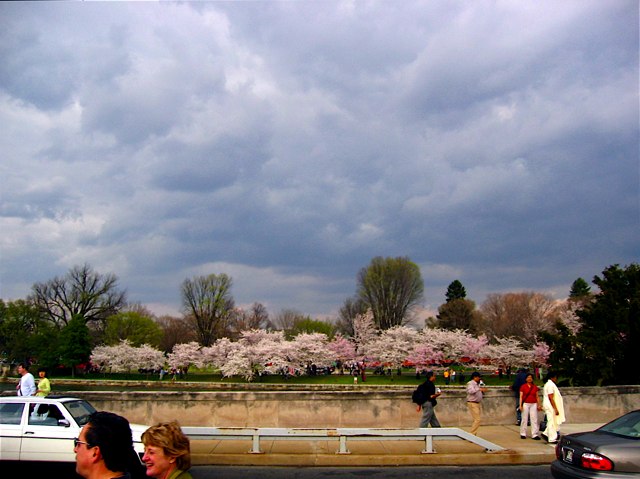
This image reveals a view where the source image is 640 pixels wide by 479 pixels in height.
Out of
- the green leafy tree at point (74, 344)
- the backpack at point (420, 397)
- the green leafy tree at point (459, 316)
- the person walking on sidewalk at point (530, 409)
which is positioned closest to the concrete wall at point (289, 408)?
the person walking on sidewalk at point (530, 409)

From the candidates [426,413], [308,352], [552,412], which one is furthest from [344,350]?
[552,412]

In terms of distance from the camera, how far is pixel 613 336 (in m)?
21.4

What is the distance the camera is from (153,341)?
8619 cm

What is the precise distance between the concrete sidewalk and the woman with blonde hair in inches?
357

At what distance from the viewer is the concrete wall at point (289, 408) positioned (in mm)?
15602

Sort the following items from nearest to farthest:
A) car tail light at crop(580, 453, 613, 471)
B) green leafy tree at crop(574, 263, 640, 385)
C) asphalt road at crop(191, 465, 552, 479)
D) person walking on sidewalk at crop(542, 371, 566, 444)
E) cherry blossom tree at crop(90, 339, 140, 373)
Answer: car tail light at crop(580, 453, 613, 471) < asphalt road at crop(191, 465, 552, 479) < person walking on sidewalk at crop(542, 371, 566, 444) < green leafy tree at crop(574, 263, 640, 385) < cherry blossom tree at crop(90, 339, 140, 373)

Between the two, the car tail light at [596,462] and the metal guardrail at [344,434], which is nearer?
the car tail light at [596,462]

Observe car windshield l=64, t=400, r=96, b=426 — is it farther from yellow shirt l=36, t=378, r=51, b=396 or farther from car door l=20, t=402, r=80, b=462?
yellow shirt l=36, t=378, r=51, b=396

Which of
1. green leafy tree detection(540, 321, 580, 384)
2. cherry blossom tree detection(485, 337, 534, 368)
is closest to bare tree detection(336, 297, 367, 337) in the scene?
cherry blossom tree detection(485, 337, 534, 368)

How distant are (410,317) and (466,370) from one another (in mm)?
14723

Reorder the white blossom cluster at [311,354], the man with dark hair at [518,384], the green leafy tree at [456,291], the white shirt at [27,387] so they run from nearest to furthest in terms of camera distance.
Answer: the white shirt at [27,387], the man with dark hair at [518,384], the white blossom cluster at [311,354], the green leafy tree at [456,291]

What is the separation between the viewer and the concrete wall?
15.6m

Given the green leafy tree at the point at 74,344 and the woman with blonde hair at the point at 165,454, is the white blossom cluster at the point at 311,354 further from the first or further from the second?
the woman with blonde hair at the point at 165,454

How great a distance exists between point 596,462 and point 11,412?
10.2m
